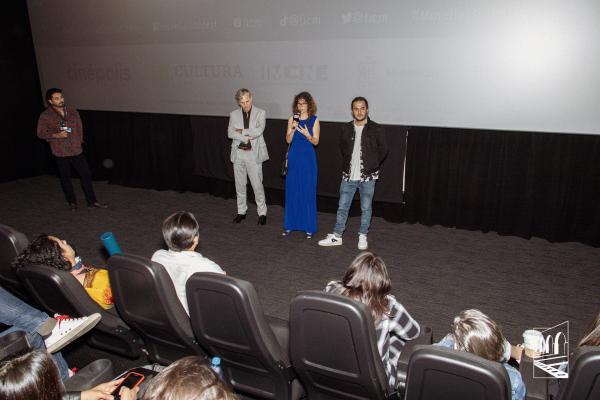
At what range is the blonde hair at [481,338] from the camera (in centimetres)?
174

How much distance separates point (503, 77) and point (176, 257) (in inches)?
150

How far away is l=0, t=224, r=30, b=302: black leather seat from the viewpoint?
2869 millimetres

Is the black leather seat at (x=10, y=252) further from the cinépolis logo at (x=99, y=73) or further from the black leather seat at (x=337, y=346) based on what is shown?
the cinépolis logo at (x=99, y=73)

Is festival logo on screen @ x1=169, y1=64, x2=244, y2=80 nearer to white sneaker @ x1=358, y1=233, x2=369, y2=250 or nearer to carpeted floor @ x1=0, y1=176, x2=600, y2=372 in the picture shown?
carpeted floor @ x1=0, y1=176, x2=600, y2=372

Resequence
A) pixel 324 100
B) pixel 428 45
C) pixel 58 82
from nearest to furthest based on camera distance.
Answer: pixel 428 45
pixel 324 100
pixel 58 82

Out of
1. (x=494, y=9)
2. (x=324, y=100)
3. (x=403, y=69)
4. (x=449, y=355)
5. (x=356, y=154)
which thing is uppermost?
(x=494, y=9)

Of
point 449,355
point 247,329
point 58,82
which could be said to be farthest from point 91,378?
point 58,82

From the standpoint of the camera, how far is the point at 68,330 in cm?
229

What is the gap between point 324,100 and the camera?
550 centimetres

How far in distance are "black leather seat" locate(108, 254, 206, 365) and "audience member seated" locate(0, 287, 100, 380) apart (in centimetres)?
18

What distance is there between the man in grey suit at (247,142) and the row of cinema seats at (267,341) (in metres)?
2.96

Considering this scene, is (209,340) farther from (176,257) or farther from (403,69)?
(403,69)

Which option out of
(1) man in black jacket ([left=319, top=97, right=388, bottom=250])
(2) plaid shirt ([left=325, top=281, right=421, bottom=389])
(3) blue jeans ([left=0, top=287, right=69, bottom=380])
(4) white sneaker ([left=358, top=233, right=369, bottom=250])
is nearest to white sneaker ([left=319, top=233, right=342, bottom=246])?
(4) white sneaker ([left=358, top=233, right=369, bottom=250])

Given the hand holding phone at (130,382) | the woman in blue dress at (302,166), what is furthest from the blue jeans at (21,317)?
the woman in blue dress at (302,166)
